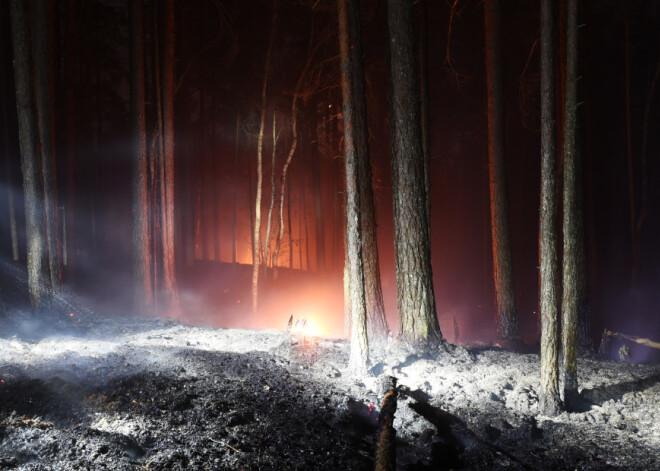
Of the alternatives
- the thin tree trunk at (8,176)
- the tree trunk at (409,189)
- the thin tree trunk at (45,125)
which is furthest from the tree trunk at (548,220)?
the thin tree trunk at (8,176)

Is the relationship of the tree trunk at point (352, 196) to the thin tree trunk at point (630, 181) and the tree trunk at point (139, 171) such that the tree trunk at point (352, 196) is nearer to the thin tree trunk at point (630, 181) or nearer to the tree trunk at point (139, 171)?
the tree trunk at point (139, 171)

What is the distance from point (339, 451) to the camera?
5.40m

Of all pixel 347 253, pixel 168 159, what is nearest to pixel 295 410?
pixel 347 253

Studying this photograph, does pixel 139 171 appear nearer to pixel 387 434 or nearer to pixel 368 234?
pixel 368 234

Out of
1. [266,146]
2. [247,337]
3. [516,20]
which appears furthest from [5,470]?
[266,146]

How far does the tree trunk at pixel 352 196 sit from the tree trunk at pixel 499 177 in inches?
194

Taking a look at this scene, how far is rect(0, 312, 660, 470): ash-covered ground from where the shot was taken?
5152mm

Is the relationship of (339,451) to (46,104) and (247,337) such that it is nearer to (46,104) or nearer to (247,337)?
(247,337)

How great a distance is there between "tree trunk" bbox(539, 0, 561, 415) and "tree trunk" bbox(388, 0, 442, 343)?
9.13ft

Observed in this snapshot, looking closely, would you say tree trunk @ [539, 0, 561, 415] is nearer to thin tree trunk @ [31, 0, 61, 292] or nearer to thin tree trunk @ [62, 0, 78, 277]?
thin tree trunk @ [31, 0, 61, 292]

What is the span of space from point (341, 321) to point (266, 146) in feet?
38.9

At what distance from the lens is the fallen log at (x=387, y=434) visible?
4.89 metres

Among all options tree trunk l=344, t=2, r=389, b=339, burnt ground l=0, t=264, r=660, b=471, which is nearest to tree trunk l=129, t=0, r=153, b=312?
burnt ground l=0, t=264, r=660, b=471

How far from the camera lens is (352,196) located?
795cm
